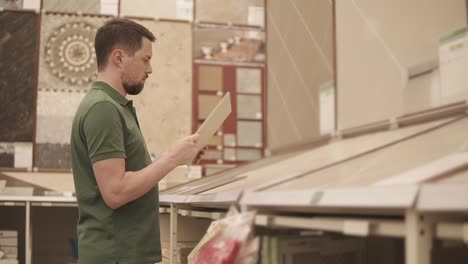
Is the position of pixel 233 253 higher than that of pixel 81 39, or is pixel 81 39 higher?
pixel 81 39

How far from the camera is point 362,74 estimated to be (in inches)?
98.3

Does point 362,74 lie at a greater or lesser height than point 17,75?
lesser

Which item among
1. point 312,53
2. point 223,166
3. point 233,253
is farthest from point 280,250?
point 223,166

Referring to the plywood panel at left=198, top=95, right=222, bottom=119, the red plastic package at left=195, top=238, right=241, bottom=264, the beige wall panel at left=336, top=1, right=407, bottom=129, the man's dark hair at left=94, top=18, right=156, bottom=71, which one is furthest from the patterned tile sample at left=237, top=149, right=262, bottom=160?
the red plastic package at left=195, top=238, right=241, bottom=264

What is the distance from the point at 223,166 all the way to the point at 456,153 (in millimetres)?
4546

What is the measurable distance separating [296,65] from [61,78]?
3153 mm

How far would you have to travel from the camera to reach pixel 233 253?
1.37 meters

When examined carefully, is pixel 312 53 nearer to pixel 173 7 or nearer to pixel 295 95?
pixel 295 95

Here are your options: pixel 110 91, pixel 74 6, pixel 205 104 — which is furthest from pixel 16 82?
pixel 110 91

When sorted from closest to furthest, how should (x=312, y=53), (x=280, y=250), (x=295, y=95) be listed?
1. (x=280, y=250)
2. (x=312, y=53)
3. (x=295, y=95)

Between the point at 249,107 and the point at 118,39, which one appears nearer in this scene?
the point at 118,39

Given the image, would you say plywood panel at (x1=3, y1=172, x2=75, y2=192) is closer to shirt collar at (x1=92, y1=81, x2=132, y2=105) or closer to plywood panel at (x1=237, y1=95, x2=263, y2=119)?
plywood panel at (x1=237, y1=95, x2=263, y2=119)

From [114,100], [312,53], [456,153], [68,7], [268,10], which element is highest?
[68,7]

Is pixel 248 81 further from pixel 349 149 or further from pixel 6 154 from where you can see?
pixel 349 149
